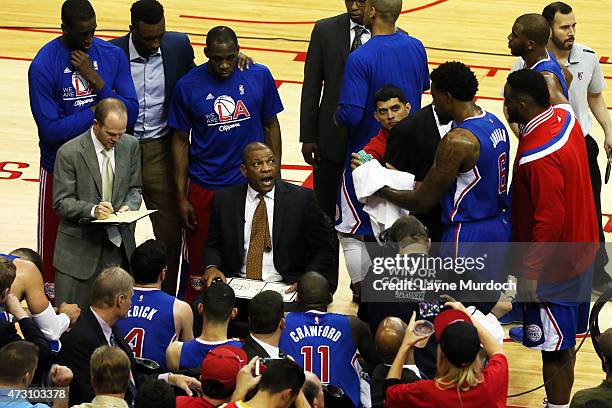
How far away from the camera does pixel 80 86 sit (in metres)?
7.46

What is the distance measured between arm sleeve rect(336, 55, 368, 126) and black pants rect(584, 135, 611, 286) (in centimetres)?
160

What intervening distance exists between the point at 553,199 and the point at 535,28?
139cm

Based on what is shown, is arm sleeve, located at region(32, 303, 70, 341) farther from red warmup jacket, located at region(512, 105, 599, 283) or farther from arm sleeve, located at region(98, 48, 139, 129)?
red warmup jacket, located at region(512, 105, 599, 283)

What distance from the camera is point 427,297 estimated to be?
620 centimetres

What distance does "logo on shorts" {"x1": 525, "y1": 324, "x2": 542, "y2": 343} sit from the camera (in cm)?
670

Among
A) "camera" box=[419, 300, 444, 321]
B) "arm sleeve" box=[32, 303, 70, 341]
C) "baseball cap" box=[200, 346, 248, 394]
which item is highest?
"camera" box=[419, 300, 444, 321]

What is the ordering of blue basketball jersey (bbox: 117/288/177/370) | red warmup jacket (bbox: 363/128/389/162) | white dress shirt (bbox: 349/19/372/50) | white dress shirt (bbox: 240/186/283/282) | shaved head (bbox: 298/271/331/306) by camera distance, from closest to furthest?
shaved head (bbox: 298/271/331/306), blue basketball jersey (bbox: 117/288/177/370), red warmup jacket (bbox: 363/128/389/162), white dress shirt (bbox: 240/186/283/282), white dress shirt (bbox: 349/19/372/50)

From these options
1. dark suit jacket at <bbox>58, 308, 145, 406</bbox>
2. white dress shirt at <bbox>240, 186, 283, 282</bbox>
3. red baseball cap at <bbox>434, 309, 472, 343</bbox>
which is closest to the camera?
red baseball cap at <bbox>434, 309, 472, 343</bbox>

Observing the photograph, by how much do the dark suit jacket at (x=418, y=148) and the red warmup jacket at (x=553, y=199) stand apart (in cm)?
44

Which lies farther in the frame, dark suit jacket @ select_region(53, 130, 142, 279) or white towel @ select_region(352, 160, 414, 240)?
dark suit jacket @ select_region(53, 130, 142, 279)

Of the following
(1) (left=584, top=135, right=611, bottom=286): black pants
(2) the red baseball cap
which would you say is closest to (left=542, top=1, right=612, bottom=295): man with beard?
(1) (left=584, top=135, right=611, bottom=286): black pants

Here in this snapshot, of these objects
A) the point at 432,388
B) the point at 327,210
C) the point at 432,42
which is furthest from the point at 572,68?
the point at 432,42

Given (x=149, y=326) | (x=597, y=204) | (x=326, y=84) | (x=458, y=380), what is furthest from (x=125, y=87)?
(x=458, y=380)

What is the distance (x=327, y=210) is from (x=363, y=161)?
2044 millimetres
